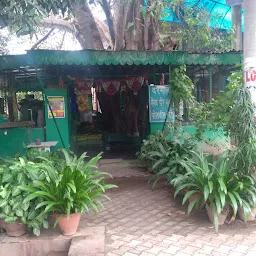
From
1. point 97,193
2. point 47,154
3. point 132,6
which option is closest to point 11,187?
point 97,193

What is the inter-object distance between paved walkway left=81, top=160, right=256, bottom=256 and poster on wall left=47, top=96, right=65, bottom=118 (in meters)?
2.93

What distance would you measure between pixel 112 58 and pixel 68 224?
3.58 metres

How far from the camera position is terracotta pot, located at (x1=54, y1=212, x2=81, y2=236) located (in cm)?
367

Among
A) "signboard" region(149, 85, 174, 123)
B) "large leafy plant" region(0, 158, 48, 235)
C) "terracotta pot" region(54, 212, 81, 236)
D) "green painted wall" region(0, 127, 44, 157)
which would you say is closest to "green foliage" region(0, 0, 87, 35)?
"large leafy plant" region(0, 158, 48, 235)

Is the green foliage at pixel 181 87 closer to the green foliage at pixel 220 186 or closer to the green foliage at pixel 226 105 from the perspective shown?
the green foliage at pixel 226 105

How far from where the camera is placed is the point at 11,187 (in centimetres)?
377

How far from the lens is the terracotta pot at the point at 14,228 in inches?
145

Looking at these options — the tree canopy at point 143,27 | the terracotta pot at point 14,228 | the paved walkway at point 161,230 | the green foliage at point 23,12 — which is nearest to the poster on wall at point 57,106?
the tree canopy at point 143,27

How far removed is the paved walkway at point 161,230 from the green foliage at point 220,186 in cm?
22

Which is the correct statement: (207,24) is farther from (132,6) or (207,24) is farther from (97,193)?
(97,193)

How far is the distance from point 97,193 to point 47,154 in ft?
7.63

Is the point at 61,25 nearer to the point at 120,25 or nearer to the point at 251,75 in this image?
the point at 120,25

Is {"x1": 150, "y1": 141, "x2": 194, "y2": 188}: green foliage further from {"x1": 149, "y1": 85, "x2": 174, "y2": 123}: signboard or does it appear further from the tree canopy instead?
the tree canopy

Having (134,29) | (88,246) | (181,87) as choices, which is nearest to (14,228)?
(88,246)
